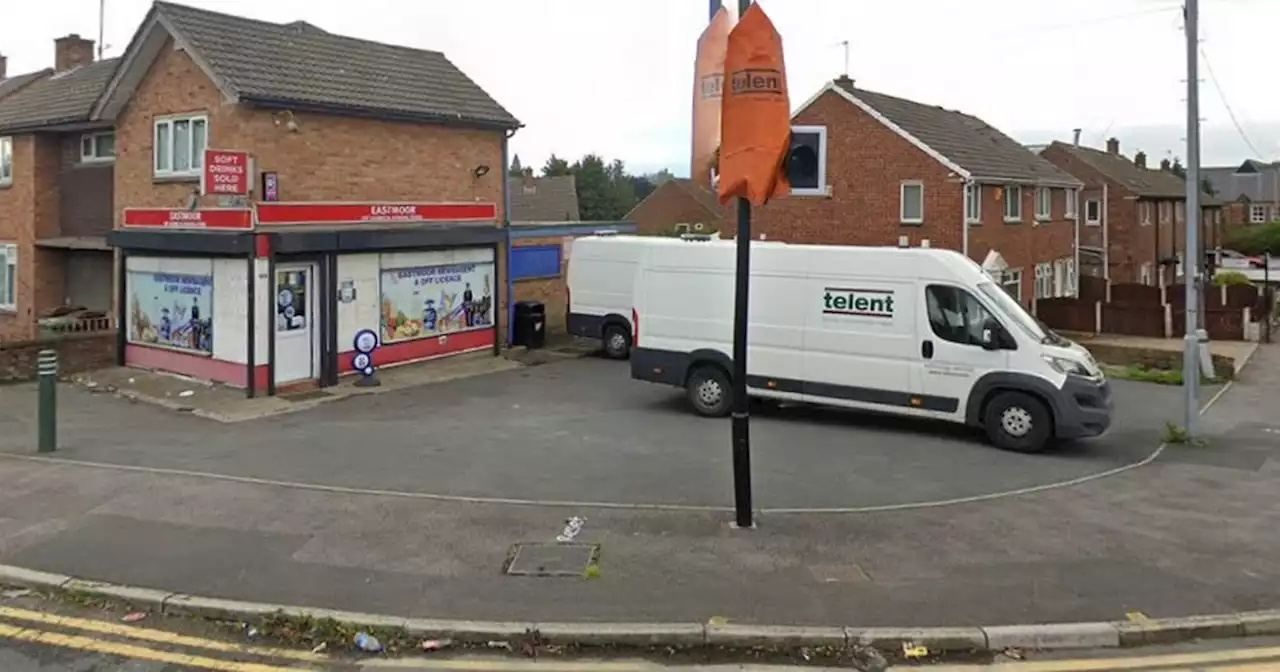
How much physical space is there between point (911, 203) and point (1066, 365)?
16966 mm

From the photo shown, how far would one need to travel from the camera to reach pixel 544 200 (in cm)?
5566

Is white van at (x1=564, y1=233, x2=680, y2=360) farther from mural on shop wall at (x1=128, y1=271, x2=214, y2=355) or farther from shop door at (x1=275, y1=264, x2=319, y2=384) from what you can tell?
mural on shop wall at (x1=128, y1=271, x2=214, y2=355)

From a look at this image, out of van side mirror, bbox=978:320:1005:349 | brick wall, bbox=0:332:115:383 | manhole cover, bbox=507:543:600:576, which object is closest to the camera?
manhole cover, bbox=507:543:600:576

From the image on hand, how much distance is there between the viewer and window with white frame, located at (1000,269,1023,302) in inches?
1175

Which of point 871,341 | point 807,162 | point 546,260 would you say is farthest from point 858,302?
point 546,260

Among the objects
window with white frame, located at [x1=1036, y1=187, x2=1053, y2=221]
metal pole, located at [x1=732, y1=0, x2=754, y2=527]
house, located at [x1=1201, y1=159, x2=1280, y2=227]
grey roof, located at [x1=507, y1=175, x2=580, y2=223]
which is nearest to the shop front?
metal pole, located at [x1=732, y1=0, x2=754, y2=527]

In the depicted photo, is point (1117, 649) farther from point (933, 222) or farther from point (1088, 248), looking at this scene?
point (1088, 248)

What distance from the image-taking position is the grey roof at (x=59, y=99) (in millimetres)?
21797

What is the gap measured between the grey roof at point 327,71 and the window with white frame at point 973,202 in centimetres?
1302

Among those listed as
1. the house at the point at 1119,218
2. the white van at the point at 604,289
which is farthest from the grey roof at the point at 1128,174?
the white van at the point at 604,289

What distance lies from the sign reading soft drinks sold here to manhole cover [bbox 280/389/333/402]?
354 centimetres

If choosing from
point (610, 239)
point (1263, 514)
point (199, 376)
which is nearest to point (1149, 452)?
point (1263, 514)

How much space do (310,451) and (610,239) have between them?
38.2ft

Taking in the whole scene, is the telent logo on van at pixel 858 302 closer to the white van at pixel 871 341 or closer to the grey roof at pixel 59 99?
the white van at pixel 871 341
